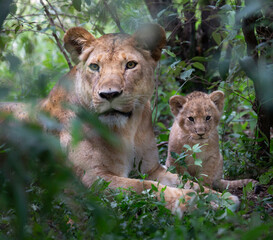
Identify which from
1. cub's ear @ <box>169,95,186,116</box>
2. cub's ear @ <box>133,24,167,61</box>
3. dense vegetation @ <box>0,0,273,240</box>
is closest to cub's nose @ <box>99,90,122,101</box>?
dense vegetation @ <box>0,0,273,240</box>

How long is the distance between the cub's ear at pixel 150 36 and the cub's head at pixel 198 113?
0.83 meters

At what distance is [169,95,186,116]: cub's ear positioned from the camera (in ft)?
15.1

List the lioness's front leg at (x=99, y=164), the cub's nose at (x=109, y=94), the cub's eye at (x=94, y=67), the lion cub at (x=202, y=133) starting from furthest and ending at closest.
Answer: the lion cub at (x=202, y=133) → the cub's eye at (x=94, y=67) → the lioness's front leg at (x=99, y=164) → the cub's nose at (x=109, y=94)

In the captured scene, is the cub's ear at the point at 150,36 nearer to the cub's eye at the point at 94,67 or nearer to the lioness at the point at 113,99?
the lioness at the point at 113,99

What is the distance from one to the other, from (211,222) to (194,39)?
13.7ft

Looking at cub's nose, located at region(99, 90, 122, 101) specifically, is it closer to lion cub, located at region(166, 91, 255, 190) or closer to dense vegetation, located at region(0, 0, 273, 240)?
dense vegetation, located at region(0, 0, 273, 240)

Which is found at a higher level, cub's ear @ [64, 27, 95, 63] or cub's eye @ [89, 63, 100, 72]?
cub's ear @ [64, 27, 95, 63]

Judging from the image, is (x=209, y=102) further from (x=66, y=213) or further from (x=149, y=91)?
(x=66, y=213)

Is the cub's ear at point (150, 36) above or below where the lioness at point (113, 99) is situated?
above

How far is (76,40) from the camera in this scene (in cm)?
402

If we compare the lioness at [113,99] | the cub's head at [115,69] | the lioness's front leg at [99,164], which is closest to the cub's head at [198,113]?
the lioness at [113,99]

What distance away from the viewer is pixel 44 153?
1.57 meters

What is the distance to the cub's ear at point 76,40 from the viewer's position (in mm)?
3959

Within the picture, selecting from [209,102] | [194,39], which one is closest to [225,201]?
[209,102]
